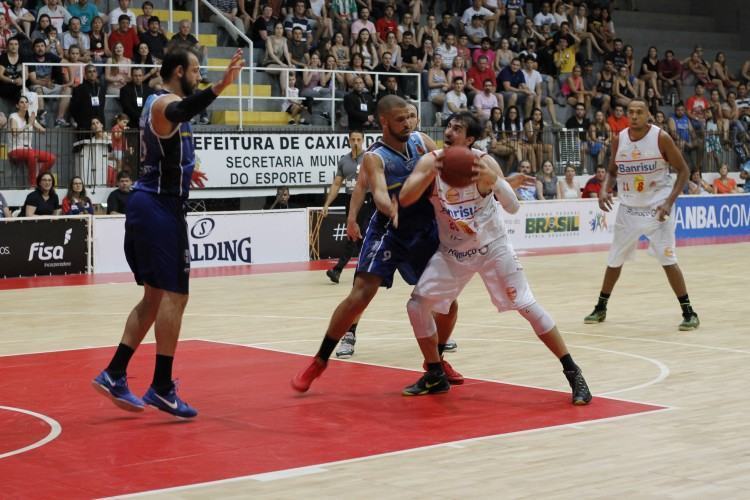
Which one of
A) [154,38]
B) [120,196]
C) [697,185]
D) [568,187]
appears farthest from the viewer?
[697,185]

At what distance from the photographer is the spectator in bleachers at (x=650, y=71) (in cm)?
3038

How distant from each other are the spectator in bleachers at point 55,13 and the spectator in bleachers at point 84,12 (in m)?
0.19

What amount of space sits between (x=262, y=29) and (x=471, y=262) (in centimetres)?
1644

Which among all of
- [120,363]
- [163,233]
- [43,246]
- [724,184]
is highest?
[163,233]

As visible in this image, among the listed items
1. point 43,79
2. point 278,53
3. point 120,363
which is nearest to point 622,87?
point 278,53

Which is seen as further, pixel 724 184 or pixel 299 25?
pixel 724 184

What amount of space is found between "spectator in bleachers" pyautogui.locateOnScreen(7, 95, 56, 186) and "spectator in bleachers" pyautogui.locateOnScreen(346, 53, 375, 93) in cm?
650

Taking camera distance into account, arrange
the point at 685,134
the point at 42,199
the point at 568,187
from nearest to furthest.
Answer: the point at 42,199 < the point at 568,187 < the point at 685,134

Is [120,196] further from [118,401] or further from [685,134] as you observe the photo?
[685,134]

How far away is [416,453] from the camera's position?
6730 millimetres

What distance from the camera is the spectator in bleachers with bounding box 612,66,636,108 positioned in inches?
1138

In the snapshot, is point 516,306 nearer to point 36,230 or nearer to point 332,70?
A: point 36,230

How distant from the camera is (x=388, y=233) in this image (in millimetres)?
8711

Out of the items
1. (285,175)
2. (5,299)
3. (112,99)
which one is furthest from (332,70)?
(5,299)
